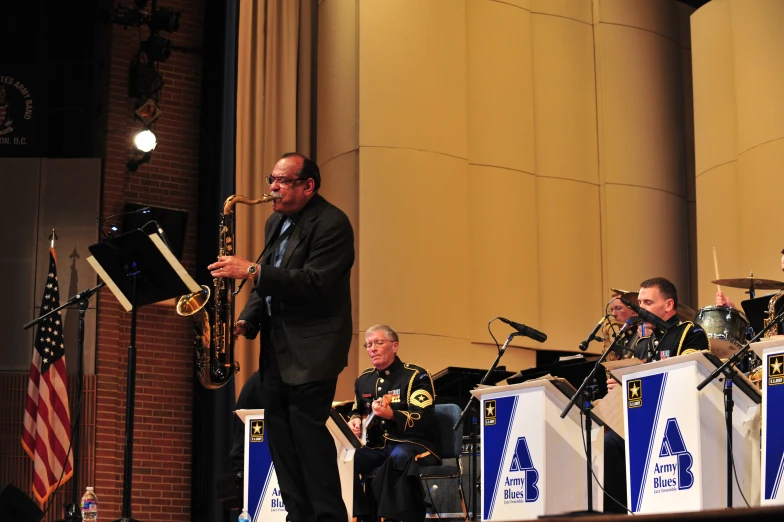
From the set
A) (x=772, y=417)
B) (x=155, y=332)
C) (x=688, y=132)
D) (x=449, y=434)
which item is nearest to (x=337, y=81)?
(x=155, y=332)

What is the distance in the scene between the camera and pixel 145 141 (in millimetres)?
9469

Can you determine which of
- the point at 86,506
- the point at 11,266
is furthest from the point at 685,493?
the point at 11,266

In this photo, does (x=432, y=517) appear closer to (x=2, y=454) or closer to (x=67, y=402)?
(x=67, y=402)

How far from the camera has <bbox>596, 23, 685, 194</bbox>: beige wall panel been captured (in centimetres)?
1001

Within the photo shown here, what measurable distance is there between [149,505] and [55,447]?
3.96ft

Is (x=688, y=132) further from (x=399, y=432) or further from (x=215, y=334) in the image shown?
(x=215, y=334)

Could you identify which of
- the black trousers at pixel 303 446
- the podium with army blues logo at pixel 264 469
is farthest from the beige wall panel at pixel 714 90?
the black trousers at pixel 303 446

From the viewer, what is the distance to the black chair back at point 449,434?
6.67 meters

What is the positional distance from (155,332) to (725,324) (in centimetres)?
533

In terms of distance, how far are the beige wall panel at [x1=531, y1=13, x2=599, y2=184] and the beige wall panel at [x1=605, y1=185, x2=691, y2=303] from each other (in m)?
0.40

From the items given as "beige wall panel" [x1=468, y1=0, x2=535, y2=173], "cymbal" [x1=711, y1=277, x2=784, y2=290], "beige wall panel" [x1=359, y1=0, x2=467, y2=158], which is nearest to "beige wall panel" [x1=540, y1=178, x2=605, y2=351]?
"beige wall panel" [x1=468, y1=0, x2=535, y2=173]

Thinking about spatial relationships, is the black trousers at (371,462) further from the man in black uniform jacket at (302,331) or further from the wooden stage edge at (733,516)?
the wooden stage edge at (733,516)

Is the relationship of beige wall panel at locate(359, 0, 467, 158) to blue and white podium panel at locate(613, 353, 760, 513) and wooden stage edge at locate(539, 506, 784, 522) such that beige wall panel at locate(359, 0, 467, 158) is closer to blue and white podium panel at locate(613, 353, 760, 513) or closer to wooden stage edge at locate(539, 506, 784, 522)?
blue and white podium panel at locate(613, 353, 760, 513)

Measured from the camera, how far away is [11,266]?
9633 millimetres
